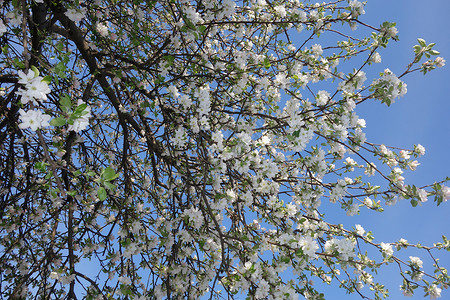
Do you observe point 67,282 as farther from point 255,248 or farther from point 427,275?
point 427,275

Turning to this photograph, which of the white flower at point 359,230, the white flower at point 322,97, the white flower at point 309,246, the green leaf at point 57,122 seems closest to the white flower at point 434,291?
the white flower at point 359,230

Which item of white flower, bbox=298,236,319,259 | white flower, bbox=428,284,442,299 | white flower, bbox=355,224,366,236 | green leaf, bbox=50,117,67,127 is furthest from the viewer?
white flower, bbox=355,224,366,236

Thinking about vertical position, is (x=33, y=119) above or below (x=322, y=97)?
below

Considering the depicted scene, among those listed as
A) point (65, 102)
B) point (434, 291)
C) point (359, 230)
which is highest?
point (359, 230)

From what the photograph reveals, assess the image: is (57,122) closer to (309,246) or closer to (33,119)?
(33,119)

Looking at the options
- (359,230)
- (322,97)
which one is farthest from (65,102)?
(359,230)

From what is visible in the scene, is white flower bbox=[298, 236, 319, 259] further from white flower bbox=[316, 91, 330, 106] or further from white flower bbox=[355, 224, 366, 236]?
white flower bbox=[316, 91, 330, 106]

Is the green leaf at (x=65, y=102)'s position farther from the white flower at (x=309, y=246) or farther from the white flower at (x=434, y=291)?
the white flower at (x=434, y=291)

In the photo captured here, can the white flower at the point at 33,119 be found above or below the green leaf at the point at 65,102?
below

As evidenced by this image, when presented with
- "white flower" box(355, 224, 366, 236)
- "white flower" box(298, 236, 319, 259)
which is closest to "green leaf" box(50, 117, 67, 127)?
"white flower" box(298, 236, 319, 259)

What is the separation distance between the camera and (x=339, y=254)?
11.2ft

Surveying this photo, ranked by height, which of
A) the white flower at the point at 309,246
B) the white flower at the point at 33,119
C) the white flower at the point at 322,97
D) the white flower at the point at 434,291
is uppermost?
the white flower at the point at 322,97

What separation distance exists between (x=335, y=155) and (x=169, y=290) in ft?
7.55

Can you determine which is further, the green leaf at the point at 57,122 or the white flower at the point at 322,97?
the white flower at the point at 322,97
